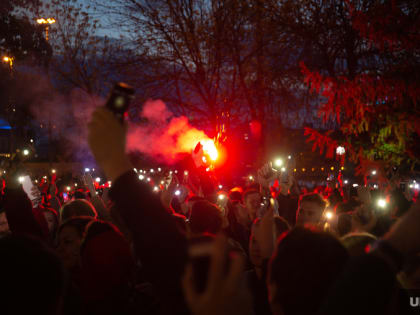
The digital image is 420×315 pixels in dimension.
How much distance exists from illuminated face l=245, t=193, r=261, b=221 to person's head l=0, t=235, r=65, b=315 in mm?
4404

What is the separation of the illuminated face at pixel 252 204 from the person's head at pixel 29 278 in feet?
14.4

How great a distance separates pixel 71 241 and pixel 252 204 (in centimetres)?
317

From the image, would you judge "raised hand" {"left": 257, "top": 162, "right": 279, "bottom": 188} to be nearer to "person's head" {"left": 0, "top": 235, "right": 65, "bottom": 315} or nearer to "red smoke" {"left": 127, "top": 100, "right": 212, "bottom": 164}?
"person's head" {"left": 0, "top": 235, "right": 65, "bottom": 315}

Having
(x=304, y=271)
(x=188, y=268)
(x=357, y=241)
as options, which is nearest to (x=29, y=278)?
(x=188, y=268)

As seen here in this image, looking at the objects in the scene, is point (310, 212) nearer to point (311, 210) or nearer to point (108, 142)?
point (311, 210)

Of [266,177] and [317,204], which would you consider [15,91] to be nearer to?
[266,177]

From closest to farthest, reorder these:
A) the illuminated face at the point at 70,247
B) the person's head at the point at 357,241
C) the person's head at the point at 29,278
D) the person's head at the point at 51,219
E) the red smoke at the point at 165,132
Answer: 1. the person's head at the point at 29,278
2. the person's head at the point at 357,241
3. the illuminated face at the point at 70,247
4. the person's head at the point at 51,219
5. the red smoke at the point at 165,132

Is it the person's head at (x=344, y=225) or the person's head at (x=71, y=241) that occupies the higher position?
the person's head at (x=71, y=241)

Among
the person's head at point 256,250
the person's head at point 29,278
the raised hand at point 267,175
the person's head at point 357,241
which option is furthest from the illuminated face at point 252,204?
the person's head at point 29,278

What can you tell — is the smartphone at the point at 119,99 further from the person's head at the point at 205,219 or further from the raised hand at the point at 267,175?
the raised hand at the point at 267,175

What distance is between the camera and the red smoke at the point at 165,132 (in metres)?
15.1

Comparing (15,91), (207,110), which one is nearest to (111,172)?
(207,110)

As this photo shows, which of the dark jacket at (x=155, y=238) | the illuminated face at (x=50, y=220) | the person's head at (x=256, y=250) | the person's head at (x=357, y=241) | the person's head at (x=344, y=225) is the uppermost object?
the dark jacket at (x=155, y=238)

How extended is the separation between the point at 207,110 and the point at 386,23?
933 cm
